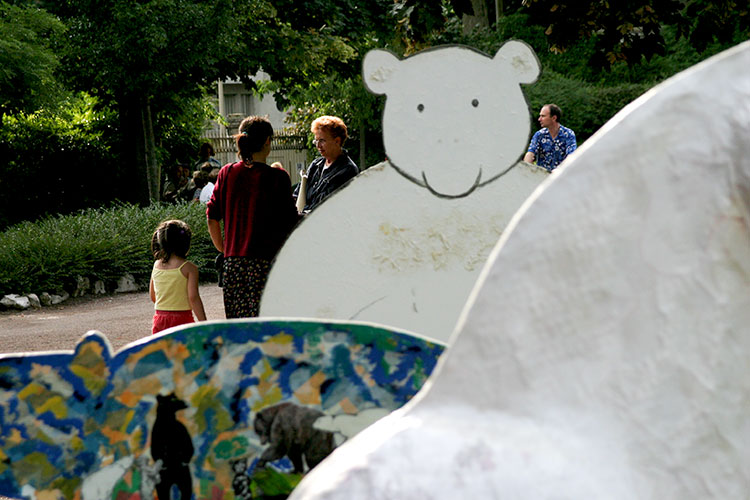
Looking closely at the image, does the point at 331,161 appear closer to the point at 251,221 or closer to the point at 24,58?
the point at 251,221

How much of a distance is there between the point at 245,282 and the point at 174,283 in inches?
15.7

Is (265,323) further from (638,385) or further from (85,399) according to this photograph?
(638,385)

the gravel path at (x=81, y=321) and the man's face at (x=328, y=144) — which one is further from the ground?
the man's face at (x=328, y=144)

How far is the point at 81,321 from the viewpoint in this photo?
32.5ft

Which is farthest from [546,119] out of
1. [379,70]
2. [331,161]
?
[379,70]

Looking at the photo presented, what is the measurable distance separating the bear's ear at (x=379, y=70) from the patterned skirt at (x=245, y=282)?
4.77 ft

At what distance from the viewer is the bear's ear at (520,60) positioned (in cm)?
391

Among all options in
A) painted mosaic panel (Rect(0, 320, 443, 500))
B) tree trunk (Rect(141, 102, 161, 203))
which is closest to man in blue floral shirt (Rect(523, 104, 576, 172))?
painted mosaic panel (Rect(0, 320, 443, 500))

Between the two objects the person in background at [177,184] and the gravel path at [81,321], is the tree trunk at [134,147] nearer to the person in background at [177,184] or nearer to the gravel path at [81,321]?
the person in background at [177,184]

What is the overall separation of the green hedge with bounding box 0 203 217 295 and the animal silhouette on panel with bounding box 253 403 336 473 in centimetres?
1019

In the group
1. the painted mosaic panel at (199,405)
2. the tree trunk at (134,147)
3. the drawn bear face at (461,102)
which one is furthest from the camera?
the tree trunk at (134,147)

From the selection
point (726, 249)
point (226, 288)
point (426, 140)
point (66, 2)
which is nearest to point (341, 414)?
point (726, 249)

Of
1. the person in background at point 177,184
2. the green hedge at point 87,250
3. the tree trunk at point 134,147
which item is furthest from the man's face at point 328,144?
the person in background at point 177,184

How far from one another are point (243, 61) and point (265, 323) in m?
14.5
